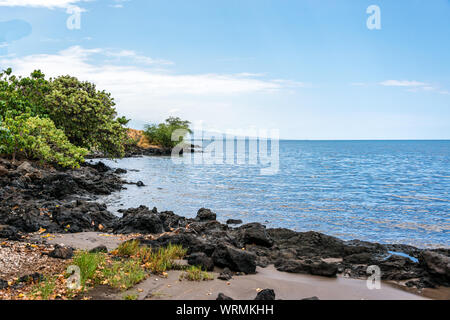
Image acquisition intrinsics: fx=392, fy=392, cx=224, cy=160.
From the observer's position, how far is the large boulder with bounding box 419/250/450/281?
1055 centimetres

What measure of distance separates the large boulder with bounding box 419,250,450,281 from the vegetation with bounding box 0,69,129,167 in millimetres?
25009

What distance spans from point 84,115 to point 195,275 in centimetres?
3066

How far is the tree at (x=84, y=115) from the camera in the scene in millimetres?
36188

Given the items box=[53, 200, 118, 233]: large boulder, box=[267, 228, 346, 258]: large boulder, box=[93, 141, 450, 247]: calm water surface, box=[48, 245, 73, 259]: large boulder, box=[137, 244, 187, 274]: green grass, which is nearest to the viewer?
box=[137, 244, 187, 274]: green grass

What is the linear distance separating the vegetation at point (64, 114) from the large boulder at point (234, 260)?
842 inches

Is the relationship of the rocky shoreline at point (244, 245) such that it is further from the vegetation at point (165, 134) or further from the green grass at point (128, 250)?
the vegetation at point (165, 134)

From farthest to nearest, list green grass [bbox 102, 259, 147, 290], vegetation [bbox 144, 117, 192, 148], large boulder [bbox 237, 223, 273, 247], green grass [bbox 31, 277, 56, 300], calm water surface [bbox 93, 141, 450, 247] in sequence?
vegetation [bbox 144, 117, 192, 148]
calm water surface [bbox 93, 141, 450, 247]
large boulder [bbox 237, 223, 273, 247]
green grass [bbox 102, 259, 147, 290]
green grass [bbox 31, 277, 56, 300]

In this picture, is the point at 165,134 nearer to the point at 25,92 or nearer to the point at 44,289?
the point at 25,92

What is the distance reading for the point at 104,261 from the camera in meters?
9.96

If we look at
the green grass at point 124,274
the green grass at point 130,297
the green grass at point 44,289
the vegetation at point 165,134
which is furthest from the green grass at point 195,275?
the vegetation at point 165,134

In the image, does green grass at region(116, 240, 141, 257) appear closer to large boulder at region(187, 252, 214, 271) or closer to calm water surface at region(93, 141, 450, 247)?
large boulder at region(187, 252, 214, 271)

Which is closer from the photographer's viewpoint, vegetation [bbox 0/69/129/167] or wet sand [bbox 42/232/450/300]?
wet sand [bbox 42/232/450/300]

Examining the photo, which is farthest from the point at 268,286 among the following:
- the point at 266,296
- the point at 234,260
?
the point at 266,296

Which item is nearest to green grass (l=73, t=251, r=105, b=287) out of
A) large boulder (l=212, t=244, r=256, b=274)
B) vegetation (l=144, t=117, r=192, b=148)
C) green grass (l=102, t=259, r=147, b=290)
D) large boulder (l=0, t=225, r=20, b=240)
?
green grass (l=102, t=259, r=147, b=290)
